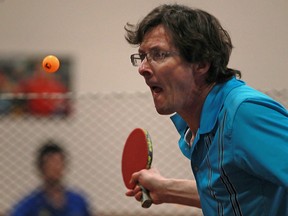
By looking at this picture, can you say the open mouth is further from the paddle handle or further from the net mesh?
the net mesh

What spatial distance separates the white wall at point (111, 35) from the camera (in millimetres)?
3977

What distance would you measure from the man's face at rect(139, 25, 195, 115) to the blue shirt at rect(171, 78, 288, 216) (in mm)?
76

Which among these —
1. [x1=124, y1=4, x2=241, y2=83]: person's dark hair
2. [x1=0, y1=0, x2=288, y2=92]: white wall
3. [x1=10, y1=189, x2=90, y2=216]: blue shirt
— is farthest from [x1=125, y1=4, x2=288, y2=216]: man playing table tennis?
[x1=0, y1=0, x2=288, y2=92]: white wall

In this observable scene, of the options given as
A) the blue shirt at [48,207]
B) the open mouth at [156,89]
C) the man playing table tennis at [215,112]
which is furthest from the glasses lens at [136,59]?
the blue shirt at [48,207]

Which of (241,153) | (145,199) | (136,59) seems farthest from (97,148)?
(241,153)

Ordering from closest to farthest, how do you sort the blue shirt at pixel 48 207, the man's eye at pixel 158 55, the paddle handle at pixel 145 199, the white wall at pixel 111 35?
the man's eye at pixel 158 55
the paddle handle at pixel 145 199
the blue shirt at pixel 48 207
the white wall at pixel 111 35

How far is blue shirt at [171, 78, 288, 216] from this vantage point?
115 cm

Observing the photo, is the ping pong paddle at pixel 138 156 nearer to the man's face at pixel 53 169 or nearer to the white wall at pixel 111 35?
the man's face at pixel 53 169

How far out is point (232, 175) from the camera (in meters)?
1.29

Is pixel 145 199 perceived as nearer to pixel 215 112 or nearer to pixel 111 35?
pixel 215 112

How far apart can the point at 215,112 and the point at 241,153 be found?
214 millimetres

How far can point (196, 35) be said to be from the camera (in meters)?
1.50

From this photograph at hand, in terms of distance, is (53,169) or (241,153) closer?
(241,153)

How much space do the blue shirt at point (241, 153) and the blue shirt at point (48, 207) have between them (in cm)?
144
